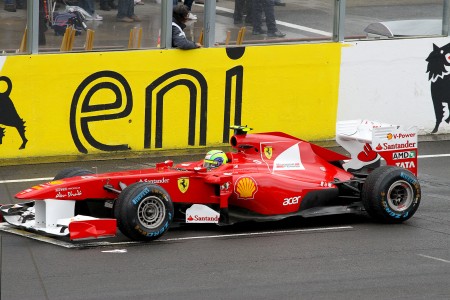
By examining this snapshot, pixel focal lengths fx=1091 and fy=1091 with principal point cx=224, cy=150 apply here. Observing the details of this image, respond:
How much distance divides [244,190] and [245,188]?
0.02 m

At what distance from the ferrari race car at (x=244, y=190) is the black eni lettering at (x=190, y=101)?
366 centimetres

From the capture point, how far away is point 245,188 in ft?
38.8

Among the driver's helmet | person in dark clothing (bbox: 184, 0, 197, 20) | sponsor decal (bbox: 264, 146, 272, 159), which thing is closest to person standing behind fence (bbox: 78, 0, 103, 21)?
person in dark clothing (bbox: 184, 0, 197, 20)

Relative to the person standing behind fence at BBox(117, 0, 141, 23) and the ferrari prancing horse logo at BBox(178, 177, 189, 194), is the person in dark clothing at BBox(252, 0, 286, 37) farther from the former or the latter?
the ferrari prancing horse logo at BBox(178, 177, 189, 194)

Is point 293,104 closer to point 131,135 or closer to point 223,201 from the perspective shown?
point 131,135

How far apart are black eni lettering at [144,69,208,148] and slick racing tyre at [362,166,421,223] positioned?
472 cm

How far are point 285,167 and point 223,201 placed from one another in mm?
1061

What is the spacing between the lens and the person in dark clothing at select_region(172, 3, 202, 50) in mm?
16188

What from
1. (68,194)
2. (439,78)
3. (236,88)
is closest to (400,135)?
(68,194)

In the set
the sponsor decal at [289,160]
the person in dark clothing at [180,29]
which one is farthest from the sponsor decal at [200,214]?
the person in dark clothing at [180,29]

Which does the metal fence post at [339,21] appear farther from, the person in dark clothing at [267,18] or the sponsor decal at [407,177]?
the sponsor decal at [407,177]

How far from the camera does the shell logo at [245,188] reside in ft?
38.7

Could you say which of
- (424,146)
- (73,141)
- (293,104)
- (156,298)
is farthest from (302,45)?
(156,298)

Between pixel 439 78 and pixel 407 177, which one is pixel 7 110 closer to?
pixel 407 177
